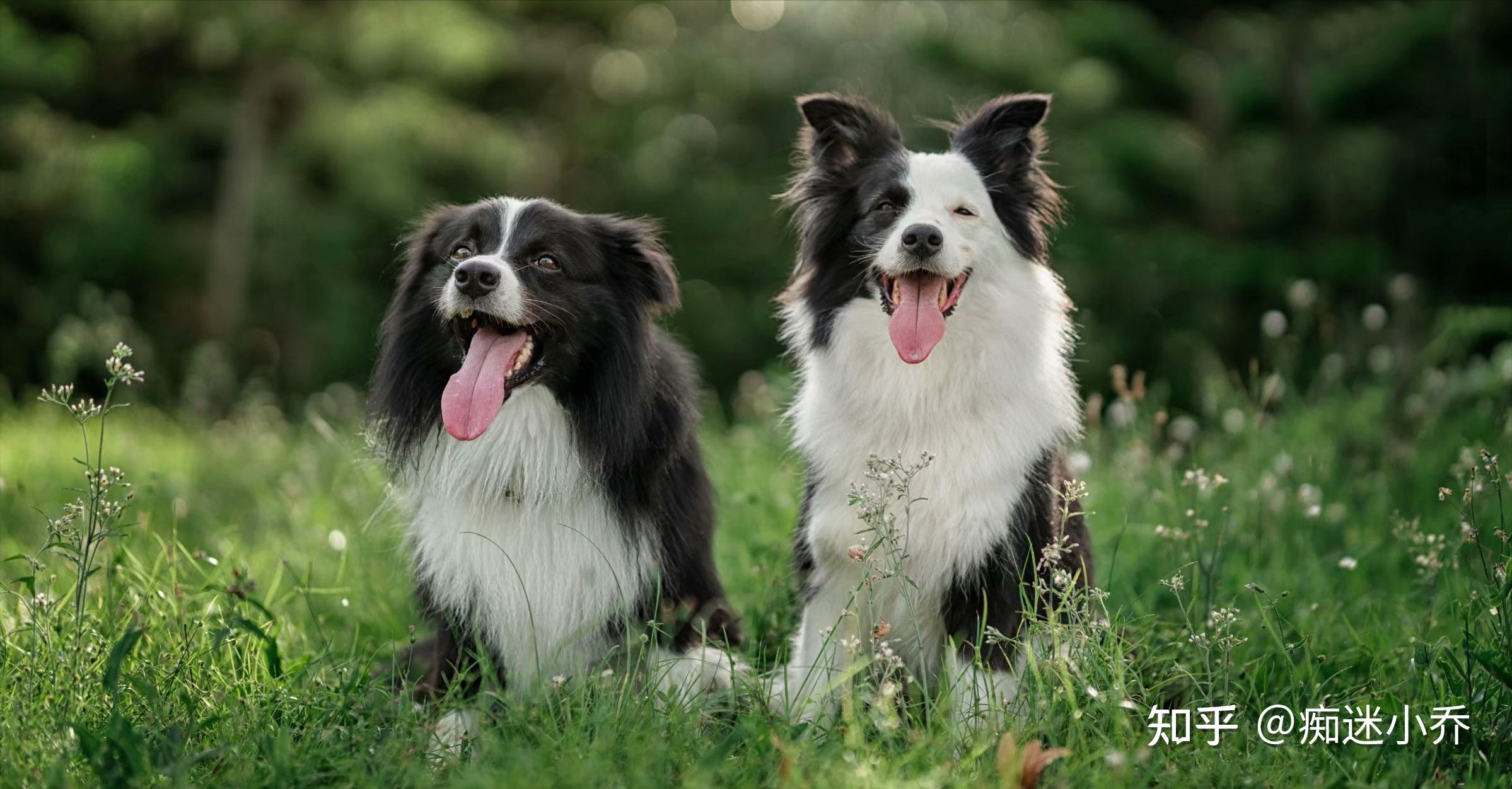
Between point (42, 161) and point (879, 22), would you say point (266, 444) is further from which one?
point (879, 22)

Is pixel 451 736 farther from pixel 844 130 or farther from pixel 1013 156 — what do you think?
pixel 1013 156

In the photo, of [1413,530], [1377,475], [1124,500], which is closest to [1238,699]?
[1413,530]

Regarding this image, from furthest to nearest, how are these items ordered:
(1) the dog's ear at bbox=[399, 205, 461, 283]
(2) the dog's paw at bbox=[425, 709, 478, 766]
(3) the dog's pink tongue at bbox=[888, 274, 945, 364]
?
(1) the dog's ear at bbox=[399, 205, 461, 283] < (3) the dog's pink tongue at bbox=[888, 274, 945, 364] < (2) the dog's paw at bbox=[425, 709, 478, 766]

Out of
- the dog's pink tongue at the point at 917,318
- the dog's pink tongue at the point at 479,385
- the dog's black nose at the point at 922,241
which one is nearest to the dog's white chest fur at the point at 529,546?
the dog's pink tongue at the point at 479,385

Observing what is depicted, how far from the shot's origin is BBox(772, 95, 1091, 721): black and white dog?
355 centimetres

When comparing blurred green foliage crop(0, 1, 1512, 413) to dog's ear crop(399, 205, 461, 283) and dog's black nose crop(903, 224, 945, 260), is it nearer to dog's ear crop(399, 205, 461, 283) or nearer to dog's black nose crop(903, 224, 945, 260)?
dog's ear crop(399, 205, 461, 283)

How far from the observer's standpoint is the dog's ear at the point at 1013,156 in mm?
4000

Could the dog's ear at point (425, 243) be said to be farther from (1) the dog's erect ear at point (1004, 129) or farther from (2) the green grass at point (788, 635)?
(1) the dog's erect ear at point (1004, 129)

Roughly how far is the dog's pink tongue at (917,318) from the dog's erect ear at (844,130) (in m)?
0.60

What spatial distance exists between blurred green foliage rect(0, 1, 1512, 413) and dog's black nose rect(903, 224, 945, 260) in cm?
796

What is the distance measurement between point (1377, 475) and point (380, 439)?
15.4ft

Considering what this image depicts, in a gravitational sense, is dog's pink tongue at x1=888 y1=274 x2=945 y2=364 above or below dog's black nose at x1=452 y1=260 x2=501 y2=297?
above

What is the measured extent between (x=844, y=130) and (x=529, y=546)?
A: 5.81 ft

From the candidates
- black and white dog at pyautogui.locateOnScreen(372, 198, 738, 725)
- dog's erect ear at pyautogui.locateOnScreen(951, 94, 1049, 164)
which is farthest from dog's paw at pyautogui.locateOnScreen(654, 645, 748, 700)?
dog's erect ear at pyautogui.locateOnScreen(951, 94, 1049, 164)
